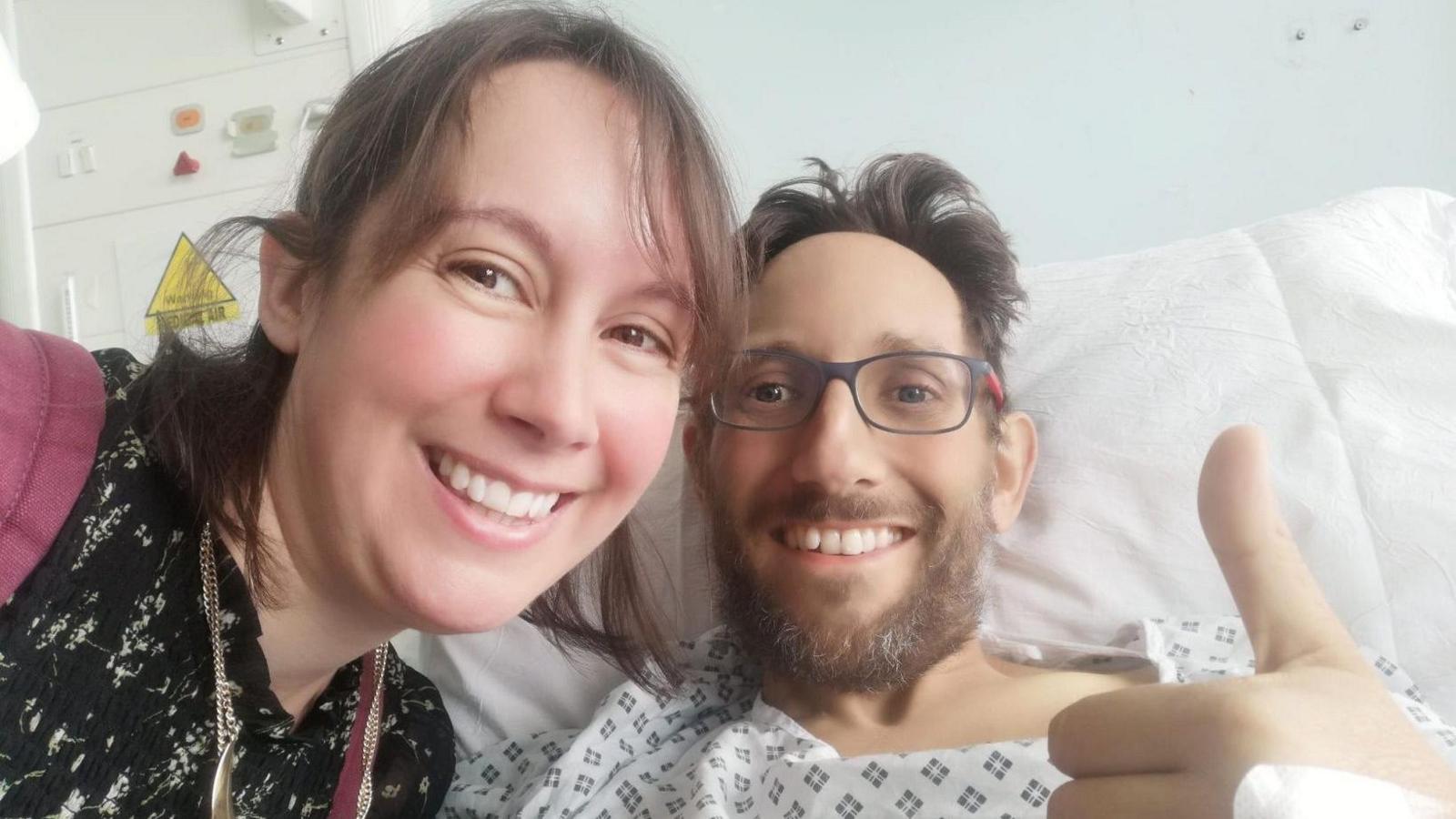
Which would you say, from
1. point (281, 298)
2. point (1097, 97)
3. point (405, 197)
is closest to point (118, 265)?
point (281, 298)

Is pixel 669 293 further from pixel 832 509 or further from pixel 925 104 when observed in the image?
pixel 925 104

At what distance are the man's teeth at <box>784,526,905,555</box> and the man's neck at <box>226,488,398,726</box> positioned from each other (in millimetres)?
377

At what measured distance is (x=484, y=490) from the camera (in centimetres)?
56

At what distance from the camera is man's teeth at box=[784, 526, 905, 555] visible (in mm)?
806

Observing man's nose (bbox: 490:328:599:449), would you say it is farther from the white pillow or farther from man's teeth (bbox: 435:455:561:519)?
the white pillow

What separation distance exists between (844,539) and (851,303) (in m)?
0.23

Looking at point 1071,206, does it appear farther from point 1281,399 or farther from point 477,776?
point 477,776

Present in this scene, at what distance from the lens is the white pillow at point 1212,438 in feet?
2.97

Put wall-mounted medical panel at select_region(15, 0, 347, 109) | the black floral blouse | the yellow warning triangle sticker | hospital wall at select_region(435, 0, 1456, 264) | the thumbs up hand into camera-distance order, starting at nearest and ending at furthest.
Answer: the thumbs up hand < the black floral blouse < the yellow warning triangle sticker < hospital wall at select_region(435, 0, 1456, 264) < wall-mounted medical panel at select_region(15, 0, 347, 109)

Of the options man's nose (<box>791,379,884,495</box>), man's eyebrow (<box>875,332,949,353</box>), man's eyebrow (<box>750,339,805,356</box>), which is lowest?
man's nose (<box>791,379,884,495</box>)

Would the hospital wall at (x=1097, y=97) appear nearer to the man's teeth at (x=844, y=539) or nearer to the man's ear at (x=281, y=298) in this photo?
the man's teeth at (x=844, y=539)

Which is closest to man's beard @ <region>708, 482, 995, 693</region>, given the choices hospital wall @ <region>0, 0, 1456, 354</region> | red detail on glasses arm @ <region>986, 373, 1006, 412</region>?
red detail on glasses arm @ <region>986, 373, 1006, 412</region>

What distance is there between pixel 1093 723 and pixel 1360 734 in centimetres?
11

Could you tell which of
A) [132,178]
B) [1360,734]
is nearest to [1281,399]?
[1360,734]
